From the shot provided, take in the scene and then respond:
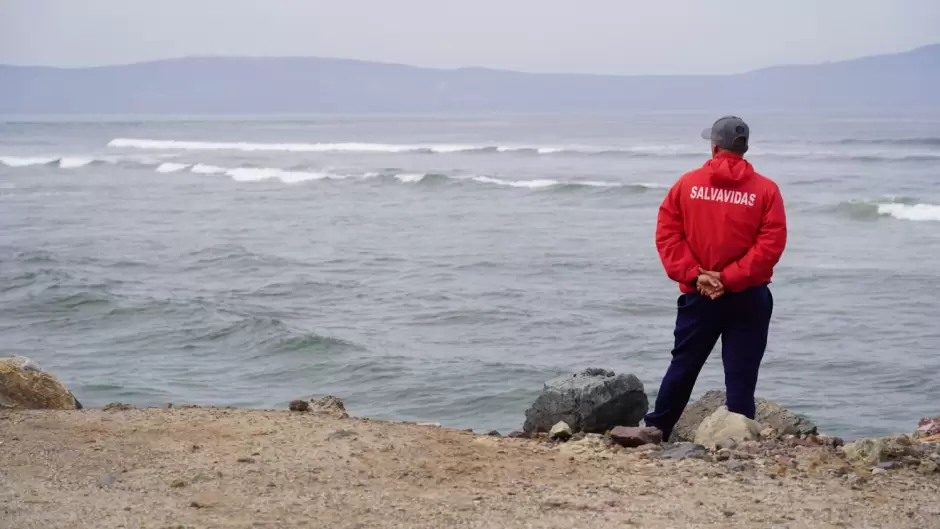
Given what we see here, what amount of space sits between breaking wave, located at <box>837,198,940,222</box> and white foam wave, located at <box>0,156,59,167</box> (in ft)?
114

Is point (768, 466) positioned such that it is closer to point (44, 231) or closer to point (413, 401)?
point (413, 401)

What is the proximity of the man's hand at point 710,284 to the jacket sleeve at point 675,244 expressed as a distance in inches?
1.5

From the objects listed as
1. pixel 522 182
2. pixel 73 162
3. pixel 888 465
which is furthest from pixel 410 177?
pixel 888 465

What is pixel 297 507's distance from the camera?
4.74 meters

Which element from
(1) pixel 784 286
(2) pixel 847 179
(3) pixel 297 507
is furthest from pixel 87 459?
(2) pixel 847 179

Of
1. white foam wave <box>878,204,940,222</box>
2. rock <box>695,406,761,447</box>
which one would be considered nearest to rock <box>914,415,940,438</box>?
rock <box>695,406,761,447</box>

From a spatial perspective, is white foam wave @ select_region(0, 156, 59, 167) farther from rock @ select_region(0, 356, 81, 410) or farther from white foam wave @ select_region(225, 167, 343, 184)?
rock @ select_region(0, 356, 81, 410)

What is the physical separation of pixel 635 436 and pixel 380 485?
58.4 inches

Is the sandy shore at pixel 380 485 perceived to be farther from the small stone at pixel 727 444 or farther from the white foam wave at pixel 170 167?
the white foam wave at pixel 170 167

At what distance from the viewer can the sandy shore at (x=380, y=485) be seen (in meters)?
4.60

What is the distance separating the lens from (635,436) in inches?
233

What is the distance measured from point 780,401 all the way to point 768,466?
14.1 feet

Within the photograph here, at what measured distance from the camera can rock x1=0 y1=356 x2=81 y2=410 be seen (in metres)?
7.20

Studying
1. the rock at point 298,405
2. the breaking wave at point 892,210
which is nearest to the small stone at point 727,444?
the rock at point 298,405
